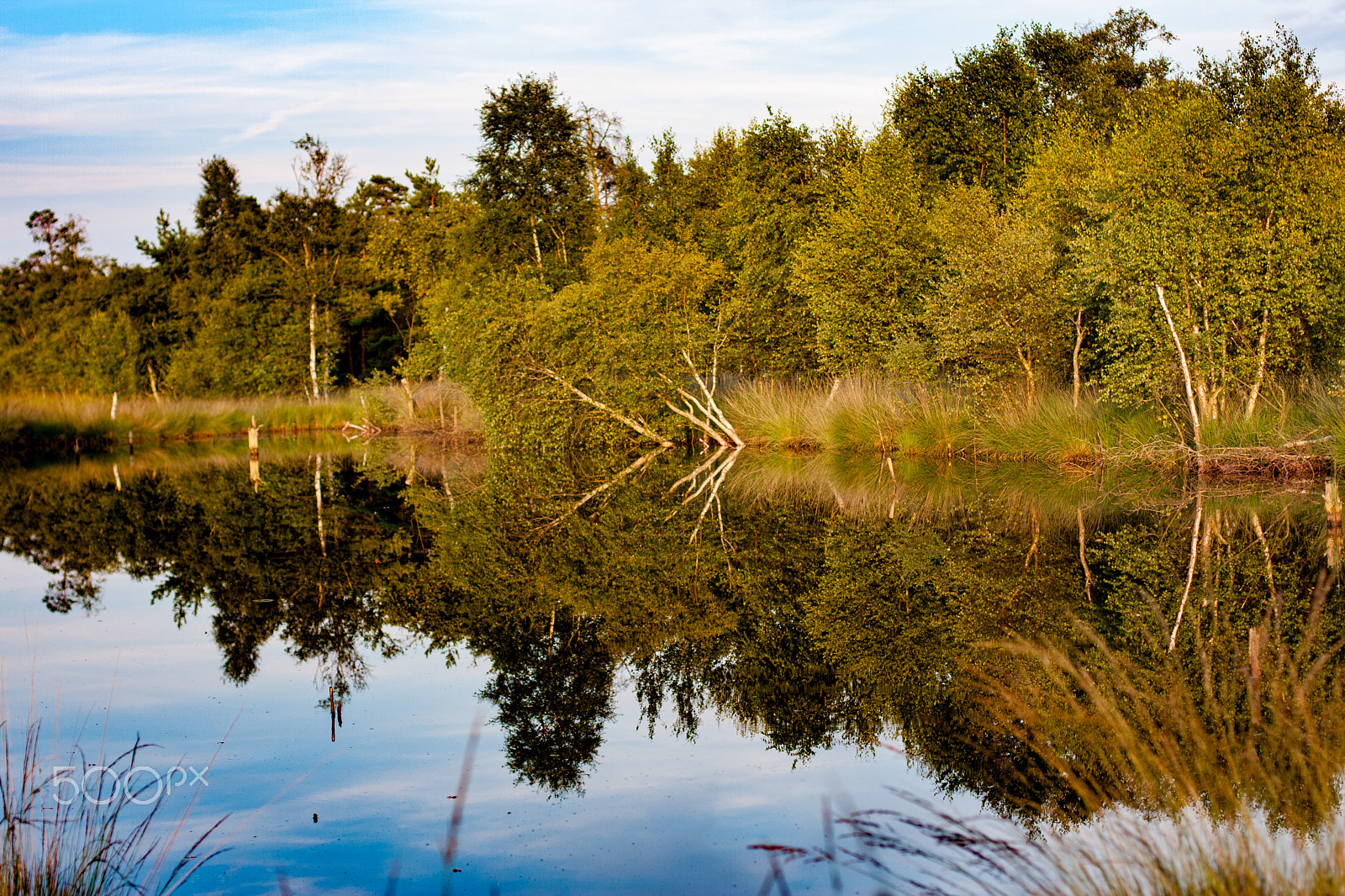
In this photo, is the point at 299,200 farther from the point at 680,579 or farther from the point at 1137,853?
the point at 1137,853

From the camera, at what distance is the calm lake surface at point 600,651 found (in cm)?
442

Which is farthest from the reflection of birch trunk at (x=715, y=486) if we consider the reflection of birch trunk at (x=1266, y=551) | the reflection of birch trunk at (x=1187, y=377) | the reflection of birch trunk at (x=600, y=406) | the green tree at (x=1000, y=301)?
the reflection of birch trunk at (x=1187, y=377)

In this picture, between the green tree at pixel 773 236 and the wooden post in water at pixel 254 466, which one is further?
the green tree at pixel 773 236

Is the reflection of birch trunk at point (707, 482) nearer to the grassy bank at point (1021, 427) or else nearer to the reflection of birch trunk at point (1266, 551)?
the grassy bank at point (1021, 427)

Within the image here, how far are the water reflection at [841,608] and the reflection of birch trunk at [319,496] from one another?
0.36ft

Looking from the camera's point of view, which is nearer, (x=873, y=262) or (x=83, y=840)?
(x=83, y=840)

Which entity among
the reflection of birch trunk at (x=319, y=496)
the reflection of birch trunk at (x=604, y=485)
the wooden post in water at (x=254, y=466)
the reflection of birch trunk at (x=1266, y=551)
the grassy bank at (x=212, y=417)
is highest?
the grassy bank at (x=212, y=417)

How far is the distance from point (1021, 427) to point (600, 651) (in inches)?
584

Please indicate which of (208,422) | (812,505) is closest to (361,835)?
(812,505)

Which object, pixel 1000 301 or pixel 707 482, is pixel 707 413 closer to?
pixel 707 482

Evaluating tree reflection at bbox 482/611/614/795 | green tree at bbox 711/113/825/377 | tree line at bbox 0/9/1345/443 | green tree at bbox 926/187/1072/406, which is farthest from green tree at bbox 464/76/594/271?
tree reflection at bbox 482/611/614/795

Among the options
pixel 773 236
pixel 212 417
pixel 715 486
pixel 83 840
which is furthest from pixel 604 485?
pixel 212 417

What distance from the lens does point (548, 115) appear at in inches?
1222

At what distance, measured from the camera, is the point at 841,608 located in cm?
828
